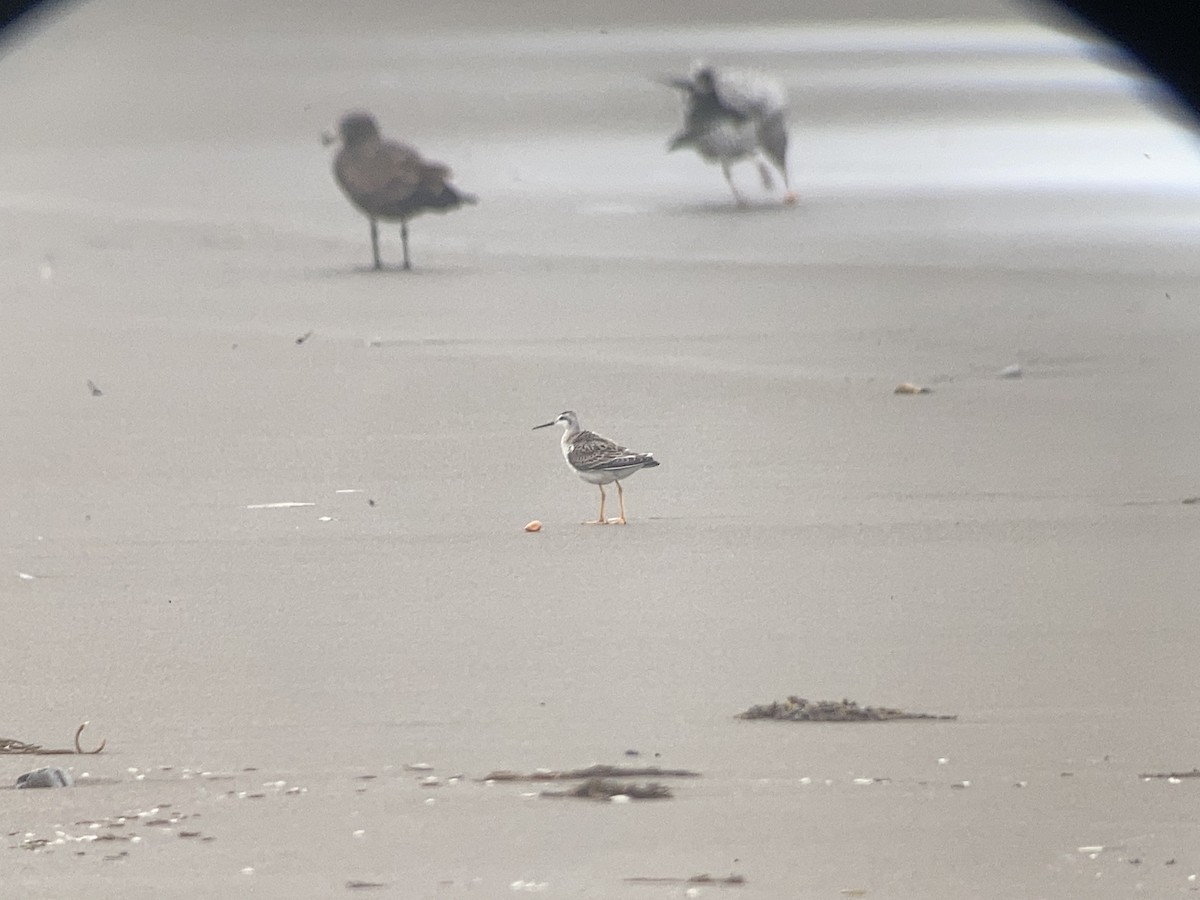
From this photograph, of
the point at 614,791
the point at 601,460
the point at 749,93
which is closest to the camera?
the point at 614,791

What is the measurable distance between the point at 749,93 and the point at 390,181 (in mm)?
1799

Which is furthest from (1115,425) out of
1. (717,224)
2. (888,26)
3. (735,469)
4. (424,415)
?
(717,224)

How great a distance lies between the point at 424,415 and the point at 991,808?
335 centimetres

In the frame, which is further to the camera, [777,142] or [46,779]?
[777,142]

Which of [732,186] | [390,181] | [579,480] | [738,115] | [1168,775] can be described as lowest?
[1168,775]

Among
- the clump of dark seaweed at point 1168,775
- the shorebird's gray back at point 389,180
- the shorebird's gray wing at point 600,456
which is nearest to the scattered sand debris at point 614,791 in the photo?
the clump of dark seaweed at point 1168,775

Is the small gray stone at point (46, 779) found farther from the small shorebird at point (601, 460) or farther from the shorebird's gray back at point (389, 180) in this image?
the shorebird's gray back at point (389, 180)

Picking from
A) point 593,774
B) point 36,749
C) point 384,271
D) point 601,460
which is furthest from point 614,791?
point 384,271

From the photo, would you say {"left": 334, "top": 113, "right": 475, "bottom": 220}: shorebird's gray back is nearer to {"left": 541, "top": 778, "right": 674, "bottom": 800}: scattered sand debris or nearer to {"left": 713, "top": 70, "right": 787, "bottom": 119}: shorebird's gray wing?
{"left": 713, "top": 70, "right": 787, "bottom": 119}: shorebird's gray wing

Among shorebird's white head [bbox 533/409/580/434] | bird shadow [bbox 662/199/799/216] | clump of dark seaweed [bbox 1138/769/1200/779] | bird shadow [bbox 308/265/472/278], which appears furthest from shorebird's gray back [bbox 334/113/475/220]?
clump of dark seaweed [bbox 1138/769/1200/779]

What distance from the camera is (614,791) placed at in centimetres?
350

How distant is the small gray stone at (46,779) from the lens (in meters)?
3.56

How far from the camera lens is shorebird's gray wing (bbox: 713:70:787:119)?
393 inches

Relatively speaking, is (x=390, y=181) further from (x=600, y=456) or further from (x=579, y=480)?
(x=600, y=456)
